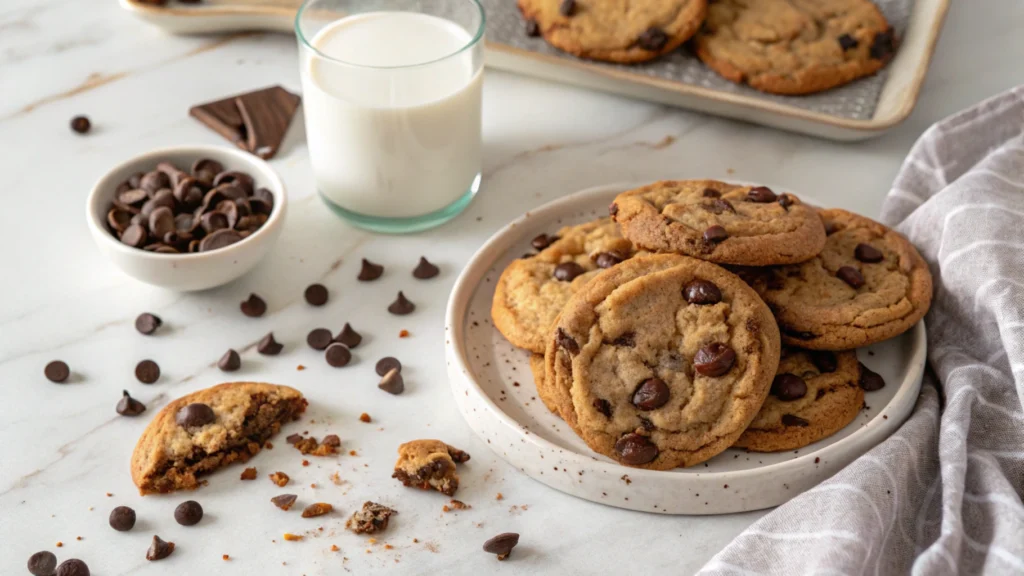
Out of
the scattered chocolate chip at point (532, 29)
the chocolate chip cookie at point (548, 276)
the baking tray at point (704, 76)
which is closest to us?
the chocolate chip cookie at point (548, 276)

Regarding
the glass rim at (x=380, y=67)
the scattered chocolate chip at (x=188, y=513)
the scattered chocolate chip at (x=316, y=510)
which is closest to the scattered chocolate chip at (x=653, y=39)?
the glass rim at (x=380, y=67)

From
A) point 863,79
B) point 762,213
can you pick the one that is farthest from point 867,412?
point 863,79

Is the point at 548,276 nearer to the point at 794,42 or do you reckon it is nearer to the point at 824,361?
the point at 824,361

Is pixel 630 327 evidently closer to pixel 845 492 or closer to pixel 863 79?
pixel 845 492

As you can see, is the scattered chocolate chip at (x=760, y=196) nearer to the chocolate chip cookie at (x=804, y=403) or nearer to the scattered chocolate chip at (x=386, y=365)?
the chocolate chip cookie at (x=804, y=403)

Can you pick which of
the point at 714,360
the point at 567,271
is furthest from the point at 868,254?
the point at 567,271

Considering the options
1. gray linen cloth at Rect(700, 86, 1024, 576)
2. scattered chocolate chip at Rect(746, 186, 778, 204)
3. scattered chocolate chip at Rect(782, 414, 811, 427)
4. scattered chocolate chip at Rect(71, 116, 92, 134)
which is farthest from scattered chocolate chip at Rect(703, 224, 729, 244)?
scattered chocolate chip at Rect(71, 116, 92, 134)
